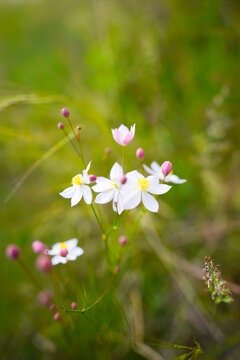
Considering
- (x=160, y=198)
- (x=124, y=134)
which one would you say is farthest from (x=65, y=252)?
(x=160, y=198)

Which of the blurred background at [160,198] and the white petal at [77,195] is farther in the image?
the blurred background at [160,198]

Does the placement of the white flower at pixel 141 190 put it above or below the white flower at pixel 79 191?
below

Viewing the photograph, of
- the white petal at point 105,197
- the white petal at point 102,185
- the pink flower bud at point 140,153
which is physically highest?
the pink flower bud at point 140,153

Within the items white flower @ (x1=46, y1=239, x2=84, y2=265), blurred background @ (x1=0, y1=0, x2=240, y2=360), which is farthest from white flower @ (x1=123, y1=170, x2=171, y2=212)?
blurred background @ (x1=0, y1=0, x2=240, y2=360)

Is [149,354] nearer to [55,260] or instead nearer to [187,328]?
[187,328]

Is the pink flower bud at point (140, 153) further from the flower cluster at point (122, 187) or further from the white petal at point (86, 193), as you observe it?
the white petal at point (86, 193)

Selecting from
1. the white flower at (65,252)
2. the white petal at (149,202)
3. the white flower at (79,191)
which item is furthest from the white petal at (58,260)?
the white petal at (149,202)

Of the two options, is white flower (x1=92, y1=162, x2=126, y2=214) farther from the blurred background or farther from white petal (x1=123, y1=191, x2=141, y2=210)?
the blurred background
